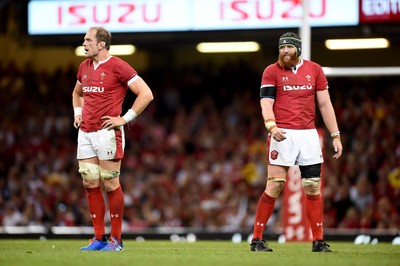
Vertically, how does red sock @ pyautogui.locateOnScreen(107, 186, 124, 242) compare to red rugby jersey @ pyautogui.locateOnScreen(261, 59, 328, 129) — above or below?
below

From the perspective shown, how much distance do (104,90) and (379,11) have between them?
630cm

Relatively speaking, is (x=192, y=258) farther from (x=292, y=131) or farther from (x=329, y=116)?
(x=329, y=116)

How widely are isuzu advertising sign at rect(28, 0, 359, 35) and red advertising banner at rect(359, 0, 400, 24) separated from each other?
568 millimetres

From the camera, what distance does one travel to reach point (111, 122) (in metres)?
9.09

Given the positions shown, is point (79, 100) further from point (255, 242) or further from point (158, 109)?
point (158, 109)

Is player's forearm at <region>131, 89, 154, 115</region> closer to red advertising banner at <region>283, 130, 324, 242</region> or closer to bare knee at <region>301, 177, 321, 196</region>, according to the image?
bare knee at <region>301, 177, 321, 196</region>

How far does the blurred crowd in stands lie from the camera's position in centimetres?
1775

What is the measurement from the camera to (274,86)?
9305 millimetres

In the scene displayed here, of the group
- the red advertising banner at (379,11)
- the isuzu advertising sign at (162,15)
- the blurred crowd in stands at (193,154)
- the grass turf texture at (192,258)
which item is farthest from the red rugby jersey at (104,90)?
the blurred crowd in stands at (193,154)

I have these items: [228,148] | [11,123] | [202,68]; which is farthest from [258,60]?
[11,123]

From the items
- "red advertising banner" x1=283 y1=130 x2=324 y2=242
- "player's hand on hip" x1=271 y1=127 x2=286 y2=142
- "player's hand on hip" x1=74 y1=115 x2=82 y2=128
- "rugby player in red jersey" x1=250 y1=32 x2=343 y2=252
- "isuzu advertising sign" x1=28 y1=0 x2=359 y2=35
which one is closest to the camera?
"player's hand on hip" x1=271 y1=127 x2=286 y2=142

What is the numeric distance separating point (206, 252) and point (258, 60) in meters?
13.0

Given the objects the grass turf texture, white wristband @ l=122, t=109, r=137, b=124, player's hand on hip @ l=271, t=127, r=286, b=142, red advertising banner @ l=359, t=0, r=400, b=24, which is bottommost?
the grass turf texture

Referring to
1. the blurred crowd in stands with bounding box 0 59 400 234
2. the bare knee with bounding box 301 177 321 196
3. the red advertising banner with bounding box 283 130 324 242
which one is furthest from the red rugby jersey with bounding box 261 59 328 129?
the blurred crowd in stands with bounding box 0 59 400 234
